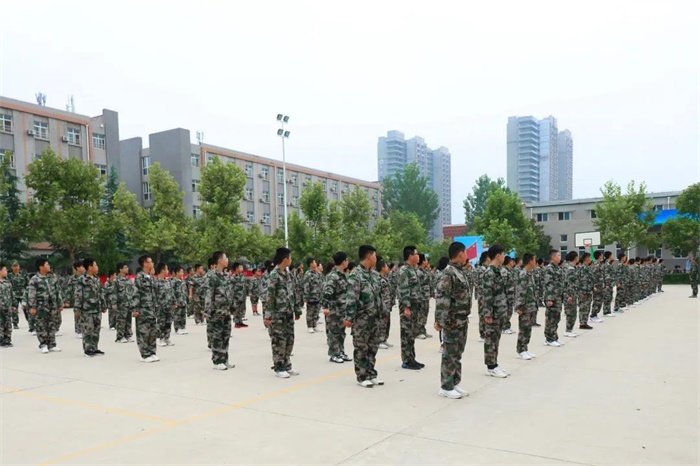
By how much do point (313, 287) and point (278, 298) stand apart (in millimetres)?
5957

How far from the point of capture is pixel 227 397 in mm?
6113

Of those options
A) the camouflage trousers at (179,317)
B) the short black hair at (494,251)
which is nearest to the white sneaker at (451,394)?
the short black hair at (494,251)

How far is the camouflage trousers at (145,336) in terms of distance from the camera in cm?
871

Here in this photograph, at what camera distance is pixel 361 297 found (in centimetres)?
667

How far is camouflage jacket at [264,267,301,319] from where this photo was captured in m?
7.05

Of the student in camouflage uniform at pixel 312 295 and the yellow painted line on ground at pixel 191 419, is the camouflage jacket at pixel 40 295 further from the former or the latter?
the yellow painted line on ground at pixel 191 419

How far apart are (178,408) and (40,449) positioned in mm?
1435

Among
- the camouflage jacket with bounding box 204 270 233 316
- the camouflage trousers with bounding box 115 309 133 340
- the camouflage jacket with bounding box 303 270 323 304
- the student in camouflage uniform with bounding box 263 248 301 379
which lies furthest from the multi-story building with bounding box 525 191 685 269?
the student in camouflage uniform with bounding box 263 248 301 379

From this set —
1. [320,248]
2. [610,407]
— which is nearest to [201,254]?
[320,248]

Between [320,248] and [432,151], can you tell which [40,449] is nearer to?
[320,248]

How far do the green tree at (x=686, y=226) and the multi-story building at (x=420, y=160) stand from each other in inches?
2570

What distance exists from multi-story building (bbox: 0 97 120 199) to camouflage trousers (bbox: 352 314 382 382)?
94.7 ft

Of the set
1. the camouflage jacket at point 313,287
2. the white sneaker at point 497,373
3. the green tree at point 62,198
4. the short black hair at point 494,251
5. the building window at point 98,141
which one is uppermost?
the building window at point 98,141

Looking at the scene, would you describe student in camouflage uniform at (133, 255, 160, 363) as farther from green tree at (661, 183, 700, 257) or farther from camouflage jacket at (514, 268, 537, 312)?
green tree at (661, 183, 700, 257)
